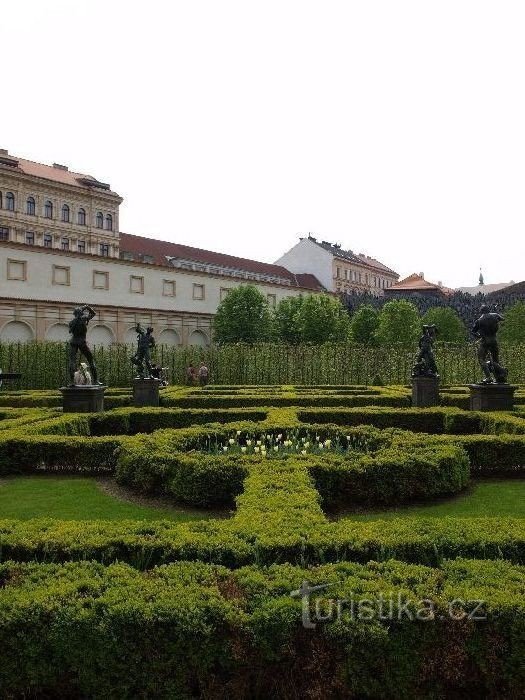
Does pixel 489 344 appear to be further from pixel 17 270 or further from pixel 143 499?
pixel 17 270

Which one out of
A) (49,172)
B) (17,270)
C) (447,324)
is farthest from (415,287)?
(17,270)

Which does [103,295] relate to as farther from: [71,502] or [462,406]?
[71,502]

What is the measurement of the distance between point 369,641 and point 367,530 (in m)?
1.73

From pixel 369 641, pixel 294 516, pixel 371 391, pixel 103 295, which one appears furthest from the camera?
pixel 103 295

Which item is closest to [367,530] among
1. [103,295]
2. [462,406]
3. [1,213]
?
[462,406]

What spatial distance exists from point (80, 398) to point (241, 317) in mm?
30629

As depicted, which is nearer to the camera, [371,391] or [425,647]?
[425,647]

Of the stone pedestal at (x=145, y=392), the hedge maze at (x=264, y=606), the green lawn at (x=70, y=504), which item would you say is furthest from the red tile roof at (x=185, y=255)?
the hedge maze at (x=264, y=606)

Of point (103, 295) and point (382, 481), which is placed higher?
point (103, 295)

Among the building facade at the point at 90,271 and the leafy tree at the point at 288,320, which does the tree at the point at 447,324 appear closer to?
the building facade at the point at 90,271

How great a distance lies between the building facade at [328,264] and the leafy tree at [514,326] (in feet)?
96.4

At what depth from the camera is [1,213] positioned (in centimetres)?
5284

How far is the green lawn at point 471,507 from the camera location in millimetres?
8555

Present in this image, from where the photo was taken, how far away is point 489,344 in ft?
55.3
